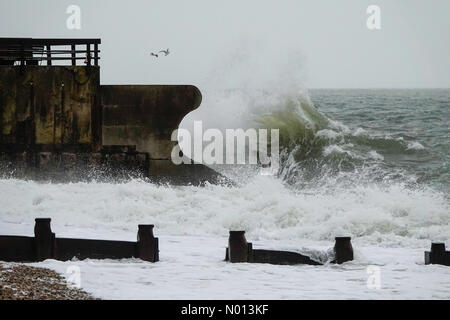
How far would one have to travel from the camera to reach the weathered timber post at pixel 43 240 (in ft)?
35.0

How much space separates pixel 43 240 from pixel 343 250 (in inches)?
147

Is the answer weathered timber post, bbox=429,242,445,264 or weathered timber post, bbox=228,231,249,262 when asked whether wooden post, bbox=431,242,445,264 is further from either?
weathered timber post, bbox=228,231,249,262

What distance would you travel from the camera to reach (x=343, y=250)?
11.1 m

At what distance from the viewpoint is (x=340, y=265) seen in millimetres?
11102

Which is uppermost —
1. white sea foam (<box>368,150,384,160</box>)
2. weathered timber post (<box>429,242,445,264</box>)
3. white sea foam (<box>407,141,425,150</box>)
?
white sea foam (<box>407,141,425,150</box>)

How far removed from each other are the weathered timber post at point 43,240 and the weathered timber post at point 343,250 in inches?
139

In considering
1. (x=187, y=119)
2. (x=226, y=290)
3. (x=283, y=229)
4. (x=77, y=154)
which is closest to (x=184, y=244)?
(x=283, y=229)

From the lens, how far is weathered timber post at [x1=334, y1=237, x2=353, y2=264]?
36.3ft

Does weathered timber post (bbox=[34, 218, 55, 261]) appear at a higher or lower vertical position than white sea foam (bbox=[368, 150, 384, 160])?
lower

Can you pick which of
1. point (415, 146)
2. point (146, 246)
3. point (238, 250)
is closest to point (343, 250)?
point (238, 250)

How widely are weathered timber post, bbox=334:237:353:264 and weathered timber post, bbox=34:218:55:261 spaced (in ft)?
11.6

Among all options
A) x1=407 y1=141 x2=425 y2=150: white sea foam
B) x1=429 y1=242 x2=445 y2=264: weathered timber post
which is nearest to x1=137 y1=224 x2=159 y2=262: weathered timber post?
x1=429 y1=242 x2=445 y2=264: weathered timber post
